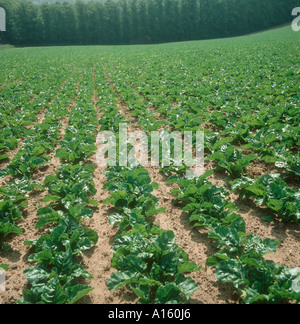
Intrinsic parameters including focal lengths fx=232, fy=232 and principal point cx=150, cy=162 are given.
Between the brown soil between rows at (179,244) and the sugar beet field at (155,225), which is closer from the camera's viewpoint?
the sugar beet field at (155,225)

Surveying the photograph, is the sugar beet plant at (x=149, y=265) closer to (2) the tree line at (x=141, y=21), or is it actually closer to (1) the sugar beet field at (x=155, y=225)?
(1) the sugar beet field at (x=155, y=225)

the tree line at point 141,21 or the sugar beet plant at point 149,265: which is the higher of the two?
the tree line at point 141,21

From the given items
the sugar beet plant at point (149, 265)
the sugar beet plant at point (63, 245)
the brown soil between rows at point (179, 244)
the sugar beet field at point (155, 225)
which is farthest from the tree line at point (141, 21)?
the sugar beet plant at point (149, 265)

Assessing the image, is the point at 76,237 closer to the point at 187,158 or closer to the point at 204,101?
the point at 187,158

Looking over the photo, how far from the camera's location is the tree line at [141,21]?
237ft

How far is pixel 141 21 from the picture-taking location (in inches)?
2970

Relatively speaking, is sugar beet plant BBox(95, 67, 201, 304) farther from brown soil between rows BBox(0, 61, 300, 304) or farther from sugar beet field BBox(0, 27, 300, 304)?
brown soil between rows BBox(0, 61, 300, 304)

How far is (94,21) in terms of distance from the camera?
7575 centimetres

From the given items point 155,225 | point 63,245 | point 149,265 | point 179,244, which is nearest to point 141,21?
point 155,225

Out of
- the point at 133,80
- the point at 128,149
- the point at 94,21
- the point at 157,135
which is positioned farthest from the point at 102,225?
the point at 94,21

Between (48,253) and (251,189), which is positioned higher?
(251,189)

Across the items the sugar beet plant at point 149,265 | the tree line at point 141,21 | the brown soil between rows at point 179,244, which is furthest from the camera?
the tree line at point 141,21
